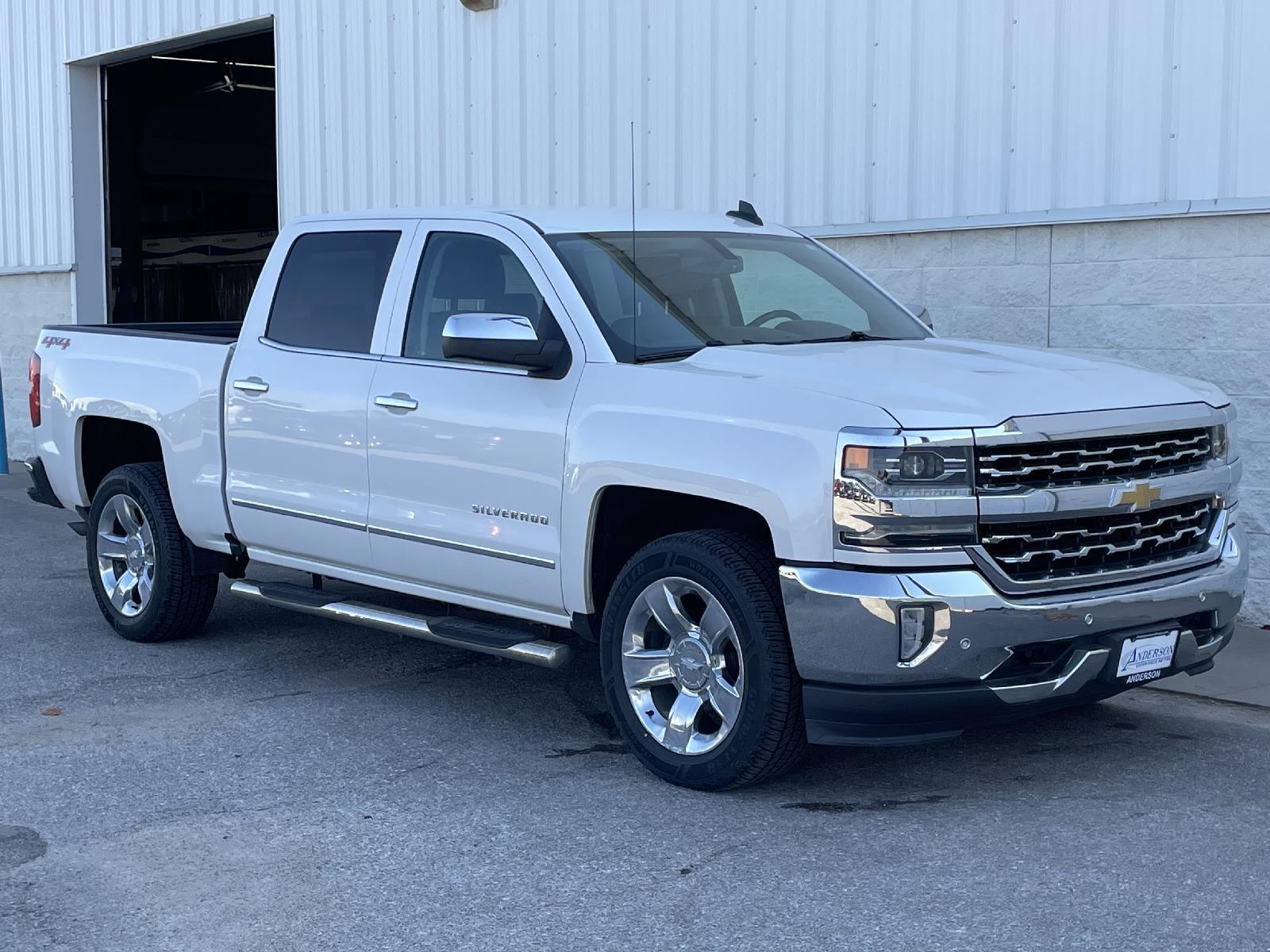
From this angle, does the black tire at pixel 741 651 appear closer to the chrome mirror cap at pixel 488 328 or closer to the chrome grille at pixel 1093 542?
the chrome grille at pixel 1093 542

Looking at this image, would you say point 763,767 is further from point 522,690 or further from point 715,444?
point 522,690

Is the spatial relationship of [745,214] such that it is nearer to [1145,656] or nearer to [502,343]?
[502,343]

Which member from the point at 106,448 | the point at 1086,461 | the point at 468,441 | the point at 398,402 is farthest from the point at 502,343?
the point at 106,448

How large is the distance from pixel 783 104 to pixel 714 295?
4143mm

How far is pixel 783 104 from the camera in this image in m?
→ 9.81

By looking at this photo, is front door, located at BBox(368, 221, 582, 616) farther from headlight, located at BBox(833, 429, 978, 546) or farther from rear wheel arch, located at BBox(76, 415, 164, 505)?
rear wheel arch, located at BBox(76, 415, 164, 505)

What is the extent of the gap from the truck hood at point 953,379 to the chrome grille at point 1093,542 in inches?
13.9

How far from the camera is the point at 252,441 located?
680 cm

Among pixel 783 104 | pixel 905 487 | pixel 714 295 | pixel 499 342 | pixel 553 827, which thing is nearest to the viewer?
pixel 905 487

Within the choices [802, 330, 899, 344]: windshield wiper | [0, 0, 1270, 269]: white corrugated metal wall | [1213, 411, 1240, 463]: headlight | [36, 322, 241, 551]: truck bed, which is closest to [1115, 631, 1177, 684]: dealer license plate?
[1213, 411, 1240, 463]: headlight

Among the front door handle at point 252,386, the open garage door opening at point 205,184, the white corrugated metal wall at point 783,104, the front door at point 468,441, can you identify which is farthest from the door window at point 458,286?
the open garage door opening at point 205,184

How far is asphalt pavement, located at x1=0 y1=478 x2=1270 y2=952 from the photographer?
13.5 ft

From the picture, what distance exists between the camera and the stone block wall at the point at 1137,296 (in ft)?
26.2

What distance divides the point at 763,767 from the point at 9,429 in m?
13.4
